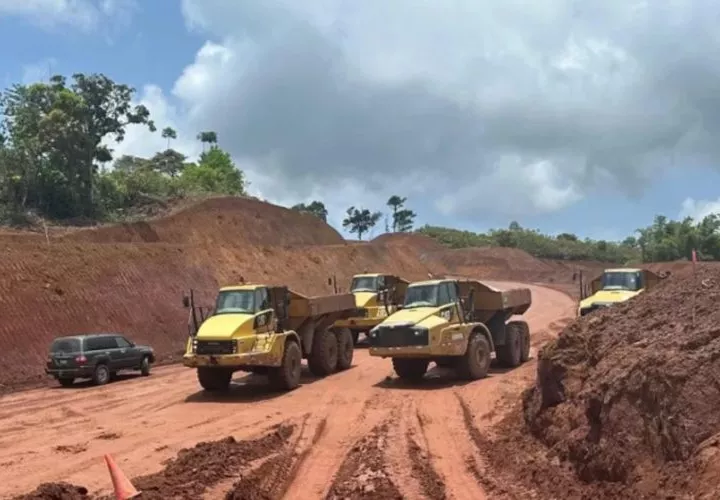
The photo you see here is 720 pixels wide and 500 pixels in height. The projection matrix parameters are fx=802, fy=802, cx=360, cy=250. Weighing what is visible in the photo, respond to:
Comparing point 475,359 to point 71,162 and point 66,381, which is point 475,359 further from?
point 71,162

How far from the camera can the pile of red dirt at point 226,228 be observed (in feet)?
154

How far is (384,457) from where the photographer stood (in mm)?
10992

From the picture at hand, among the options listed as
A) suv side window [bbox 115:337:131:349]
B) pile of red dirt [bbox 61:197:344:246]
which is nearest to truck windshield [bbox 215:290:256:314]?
suv side window [bbox 115:337:131:349]

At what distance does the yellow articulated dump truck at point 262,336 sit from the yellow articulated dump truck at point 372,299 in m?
5.50

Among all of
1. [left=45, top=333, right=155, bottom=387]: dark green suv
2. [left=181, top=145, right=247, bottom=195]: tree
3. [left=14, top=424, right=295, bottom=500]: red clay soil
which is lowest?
[left=14, top=424, right=295, bottom=500]: red clay soil

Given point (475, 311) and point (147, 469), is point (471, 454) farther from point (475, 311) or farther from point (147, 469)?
point (475, 311)

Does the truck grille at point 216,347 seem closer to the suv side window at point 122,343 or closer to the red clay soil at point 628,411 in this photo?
the red clay soil at point 628,411

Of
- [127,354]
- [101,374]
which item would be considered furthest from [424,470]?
[127,354]

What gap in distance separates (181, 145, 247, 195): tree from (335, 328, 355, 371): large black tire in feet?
148

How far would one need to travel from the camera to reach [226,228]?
57.5 meters

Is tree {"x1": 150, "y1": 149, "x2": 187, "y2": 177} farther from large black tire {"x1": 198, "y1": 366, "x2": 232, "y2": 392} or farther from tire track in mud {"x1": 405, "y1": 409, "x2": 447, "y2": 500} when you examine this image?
tire track in mud {"x1": 405, "y1": 409, "x2": 447, "y2": 500}

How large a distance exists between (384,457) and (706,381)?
186 inches

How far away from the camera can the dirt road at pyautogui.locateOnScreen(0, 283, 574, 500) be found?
33.0 ft

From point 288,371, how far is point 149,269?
Result: 20.4m
